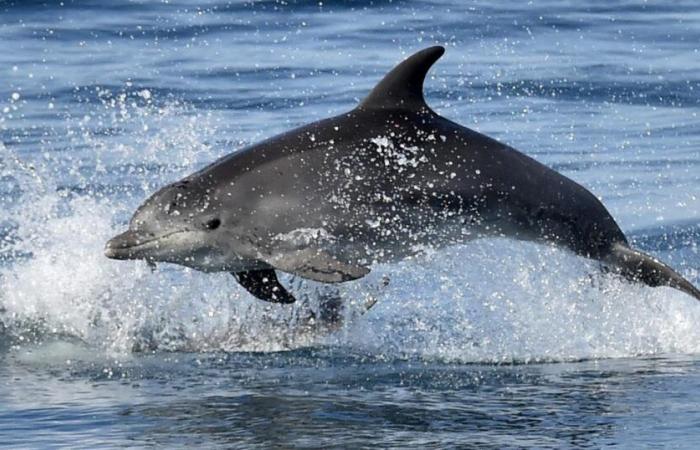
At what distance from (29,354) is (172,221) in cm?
115

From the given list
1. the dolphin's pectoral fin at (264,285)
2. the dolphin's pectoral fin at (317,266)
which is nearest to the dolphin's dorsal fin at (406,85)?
the dolphin's pectoral fin at (317,266)

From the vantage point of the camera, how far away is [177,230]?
8961 millimetres

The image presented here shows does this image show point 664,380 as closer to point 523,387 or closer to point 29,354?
point 523,387

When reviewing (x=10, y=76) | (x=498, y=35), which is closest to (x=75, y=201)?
(x=10, y=76)

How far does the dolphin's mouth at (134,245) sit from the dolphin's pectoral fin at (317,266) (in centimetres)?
64

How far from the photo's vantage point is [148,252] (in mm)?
8992

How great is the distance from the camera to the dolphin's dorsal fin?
29.5ft

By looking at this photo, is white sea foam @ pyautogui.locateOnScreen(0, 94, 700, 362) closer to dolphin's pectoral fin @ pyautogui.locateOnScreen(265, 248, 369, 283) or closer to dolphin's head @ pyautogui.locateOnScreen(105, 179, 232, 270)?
dolphin's head @ pyautogui.locateOnScreen(105, 179, 232, 270)

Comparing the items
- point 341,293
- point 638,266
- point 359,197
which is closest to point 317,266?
point 359,197

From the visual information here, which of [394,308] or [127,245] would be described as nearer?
[127,245]

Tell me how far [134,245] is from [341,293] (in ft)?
5.15

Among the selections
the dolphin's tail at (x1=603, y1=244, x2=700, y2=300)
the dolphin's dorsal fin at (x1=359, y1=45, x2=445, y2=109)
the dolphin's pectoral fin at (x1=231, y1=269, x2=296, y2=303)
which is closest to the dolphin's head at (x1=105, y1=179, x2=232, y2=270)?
the dolphin's pectoral fin at (x1=231, y1=269, x2=296, y2=303)

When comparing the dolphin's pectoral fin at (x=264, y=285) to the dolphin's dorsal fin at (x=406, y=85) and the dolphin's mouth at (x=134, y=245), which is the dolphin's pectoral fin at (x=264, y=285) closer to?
the dolphin's mouth at (x=134, y=245)

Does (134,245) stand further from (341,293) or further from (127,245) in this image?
(341,293)
